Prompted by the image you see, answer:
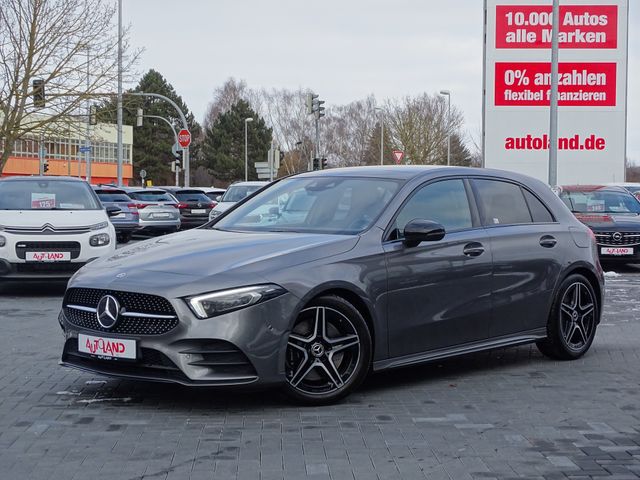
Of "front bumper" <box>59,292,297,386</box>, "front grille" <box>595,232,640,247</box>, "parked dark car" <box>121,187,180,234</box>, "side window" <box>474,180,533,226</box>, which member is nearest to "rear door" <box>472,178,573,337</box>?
"side window" <box>474,180,533,226</box>

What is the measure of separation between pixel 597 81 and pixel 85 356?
95.3 ft

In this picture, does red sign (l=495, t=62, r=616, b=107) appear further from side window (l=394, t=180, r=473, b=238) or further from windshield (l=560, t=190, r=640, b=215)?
side window (l=394, t=180, r=473, b=238)

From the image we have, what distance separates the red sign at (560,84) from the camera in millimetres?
32750

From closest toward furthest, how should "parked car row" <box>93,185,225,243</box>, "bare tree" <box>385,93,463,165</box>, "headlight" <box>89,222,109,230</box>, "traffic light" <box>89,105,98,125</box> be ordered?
"headlight" <box>89,222,109,230</box> → "parked car row" <box>93,185,225,243</box> → "traffic light" <box>89,105,98,125</box> → "bare tree" <box>385,93,463,165</box>

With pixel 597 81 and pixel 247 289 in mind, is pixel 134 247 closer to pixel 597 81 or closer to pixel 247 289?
pixel 247 289

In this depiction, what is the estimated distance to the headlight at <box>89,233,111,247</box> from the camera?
43.7ft

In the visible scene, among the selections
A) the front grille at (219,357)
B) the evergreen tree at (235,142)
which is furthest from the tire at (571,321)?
the evergreen tree at (235,142)

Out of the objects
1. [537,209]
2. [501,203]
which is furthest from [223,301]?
[537,209]

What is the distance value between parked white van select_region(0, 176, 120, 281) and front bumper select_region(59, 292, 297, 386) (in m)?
6.96

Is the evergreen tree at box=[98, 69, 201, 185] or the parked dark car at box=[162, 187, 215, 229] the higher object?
the evergreen tree at box=[98, 69, 201, 185]

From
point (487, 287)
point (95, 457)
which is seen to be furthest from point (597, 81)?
point (95, 457)

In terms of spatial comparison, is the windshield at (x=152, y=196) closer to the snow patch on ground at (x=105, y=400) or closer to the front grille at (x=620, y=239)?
the front grille at (x=620, y=239)

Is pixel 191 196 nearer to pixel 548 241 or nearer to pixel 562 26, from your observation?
pixel 562 26

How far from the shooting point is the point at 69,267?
13125 millimetres
